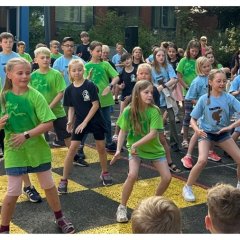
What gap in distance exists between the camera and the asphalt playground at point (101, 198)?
4902mm

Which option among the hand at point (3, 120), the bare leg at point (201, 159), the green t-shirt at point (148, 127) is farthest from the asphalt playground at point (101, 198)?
the hand at point (3, 120)

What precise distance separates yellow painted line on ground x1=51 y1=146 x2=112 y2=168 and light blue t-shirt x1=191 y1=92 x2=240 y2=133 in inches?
87.8

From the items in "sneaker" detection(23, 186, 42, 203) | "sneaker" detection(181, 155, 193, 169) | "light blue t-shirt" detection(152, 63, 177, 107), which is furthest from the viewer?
"light blue t-shirt" detection(152, 63, 177, 107)

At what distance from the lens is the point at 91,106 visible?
6.07 meters

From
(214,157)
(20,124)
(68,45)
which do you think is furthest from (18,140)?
(214,157)

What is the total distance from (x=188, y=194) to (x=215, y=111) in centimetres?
103

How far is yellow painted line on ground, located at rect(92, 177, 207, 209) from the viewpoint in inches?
224

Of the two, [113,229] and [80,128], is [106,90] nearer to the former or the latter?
[80,128]

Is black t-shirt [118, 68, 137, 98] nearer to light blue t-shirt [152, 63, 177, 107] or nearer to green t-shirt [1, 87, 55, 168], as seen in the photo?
light blue t-shirt [152, 63, 177, 107]

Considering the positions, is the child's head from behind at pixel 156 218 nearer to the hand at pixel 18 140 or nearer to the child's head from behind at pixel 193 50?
the hand at pixel 18 140

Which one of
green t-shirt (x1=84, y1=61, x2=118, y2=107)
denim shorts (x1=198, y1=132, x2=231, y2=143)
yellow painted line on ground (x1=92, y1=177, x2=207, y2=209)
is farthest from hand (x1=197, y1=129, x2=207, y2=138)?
green t-shirt (x1=84, y1=61, x2=118, y2=107)

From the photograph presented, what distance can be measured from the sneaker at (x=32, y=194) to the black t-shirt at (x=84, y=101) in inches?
37.4

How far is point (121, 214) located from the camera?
503 centimetres
